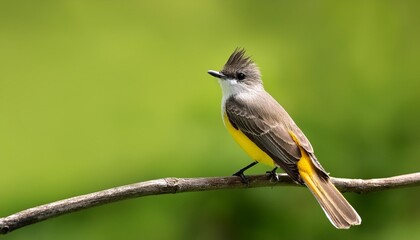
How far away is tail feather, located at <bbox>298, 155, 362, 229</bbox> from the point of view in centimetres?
293

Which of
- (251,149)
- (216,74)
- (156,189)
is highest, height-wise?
(216,74)

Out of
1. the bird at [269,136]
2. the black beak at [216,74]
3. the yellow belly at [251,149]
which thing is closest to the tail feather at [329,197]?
the bird at [269,136]

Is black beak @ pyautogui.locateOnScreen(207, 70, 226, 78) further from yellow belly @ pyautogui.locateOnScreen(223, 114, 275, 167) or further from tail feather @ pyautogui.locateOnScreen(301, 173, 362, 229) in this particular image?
tail feather @ pyautogui.locateOnScreen(301, 173, 362, 229)

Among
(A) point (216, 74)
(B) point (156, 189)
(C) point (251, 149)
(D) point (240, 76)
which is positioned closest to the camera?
(B) point (156, 189)

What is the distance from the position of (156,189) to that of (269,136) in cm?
91

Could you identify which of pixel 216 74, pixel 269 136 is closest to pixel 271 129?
pixel 269 136

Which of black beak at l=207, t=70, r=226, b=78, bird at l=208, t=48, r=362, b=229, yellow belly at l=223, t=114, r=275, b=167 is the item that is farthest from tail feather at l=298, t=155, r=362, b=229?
black beak at l=207, t=70, r=226, b=78

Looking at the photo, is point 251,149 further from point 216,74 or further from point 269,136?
point 216,74

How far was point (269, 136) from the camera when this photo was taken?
338 cm

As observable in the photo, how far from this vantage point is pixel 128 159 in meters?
4.33

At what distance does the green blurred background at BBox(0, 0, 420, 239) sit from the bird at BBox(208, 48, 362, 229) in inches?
14.6

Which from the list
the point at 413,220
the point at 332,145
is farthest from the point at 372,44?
the point at 413,220

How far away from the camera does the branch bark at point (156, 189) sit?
2.36m

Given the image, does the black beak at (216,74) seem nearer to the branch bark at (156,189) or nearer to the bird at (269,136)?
the bird at (269,136)
